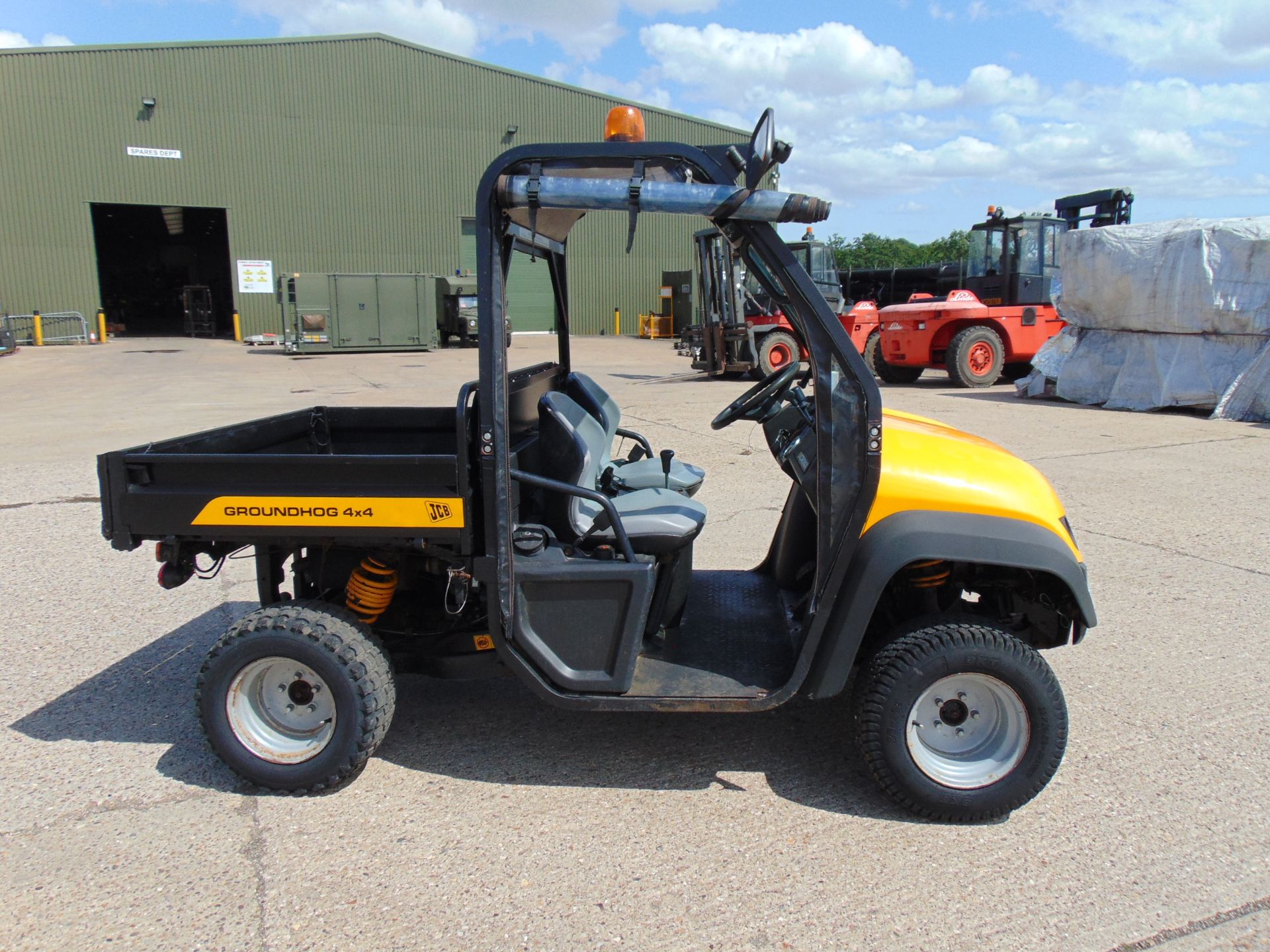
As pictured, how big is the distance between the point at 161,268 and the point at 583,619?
44195 millimetres

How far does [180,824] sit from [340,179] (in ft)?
95.9

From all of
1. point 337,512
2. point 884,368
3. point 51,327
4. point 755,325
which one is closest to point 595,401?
point 337,512

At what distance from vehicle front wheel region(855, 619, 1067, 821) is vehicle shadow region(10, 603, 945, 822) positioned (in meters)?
0.18

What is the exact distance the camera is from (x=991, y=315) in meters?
15.5

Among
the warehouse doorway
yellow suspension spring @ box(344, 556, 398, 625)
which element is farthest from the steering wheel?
the warehouse doorway

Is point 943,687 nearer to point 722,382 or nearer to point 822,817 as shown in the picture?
point 822,817

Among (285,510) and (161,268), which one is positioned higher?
(161,268)

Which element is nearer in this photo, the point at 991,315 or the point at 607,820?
the point at 607,820

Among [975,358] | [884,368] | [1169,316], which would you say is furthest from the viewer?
[884,368]

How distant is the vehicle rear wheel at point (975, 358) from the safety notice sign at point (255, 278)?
21962mm

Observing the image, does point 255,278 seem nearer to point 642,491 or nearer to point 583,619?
point 642,491

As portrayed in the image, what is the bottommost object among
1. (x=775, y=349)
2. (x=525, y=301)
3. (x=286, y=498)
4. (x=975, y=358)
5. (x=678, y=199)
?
(x=975, y=358)

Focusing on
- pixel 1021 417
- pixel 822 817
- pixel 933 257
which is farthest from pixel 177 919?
pixel 933 257

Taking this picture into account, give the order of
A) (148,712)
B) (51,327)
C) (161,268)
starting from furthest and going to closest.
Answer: (161,268) < (51,327) < (148,712)
